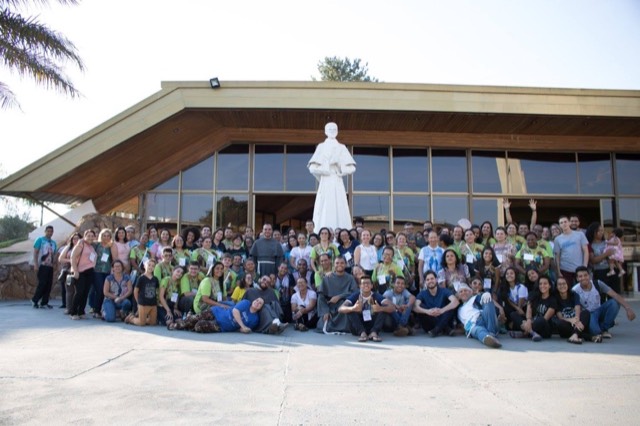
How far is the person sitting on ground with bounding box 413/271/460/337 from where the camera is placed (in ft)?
20.8

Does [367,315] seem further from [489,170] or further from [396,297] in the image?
[489,170]

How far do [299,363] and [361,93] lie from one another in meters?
8.18

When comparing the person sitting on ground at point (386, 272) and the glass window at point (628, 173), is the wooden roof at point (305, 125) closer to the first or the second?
the glass window at point (628, 173)

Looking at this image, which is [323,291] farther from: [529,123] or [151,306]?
[529,123]

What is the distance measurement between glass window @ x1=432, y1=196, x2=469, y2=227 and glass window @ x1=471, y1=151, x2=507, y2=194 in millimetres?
679

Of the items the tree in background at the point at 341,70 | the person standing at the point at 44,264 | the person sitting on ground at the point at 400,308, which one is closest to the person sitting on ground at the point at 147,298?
the person standing at the point at 44,264

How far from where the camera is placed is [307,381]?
150 inches

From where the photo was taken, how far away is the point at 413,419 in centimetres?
294

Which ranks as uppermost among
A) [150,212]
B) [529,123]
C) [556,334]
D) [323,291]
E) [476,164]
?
[529,123]

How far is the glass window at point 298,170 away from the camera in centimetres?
1360

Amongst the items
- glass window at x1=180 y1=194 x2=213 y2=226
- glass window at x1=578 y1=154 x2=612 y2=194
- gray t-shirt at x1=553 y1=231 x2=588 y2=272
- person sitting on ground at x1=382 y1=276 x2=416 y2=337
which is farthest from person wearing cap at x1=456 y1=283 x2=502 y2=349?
glass window at x1=578 y1=154 x2=612 y2=194

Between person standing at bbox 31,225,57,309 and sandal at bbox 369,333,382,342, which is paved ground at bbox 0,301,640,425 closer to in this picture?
sandal at bbox 369,333,382,342

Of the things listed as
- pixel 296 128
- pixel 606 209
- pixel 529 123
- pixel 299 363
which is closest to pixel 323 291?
pixel 299 363

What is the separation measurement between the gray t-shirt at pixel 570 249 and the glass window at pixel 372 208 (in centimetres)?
620
